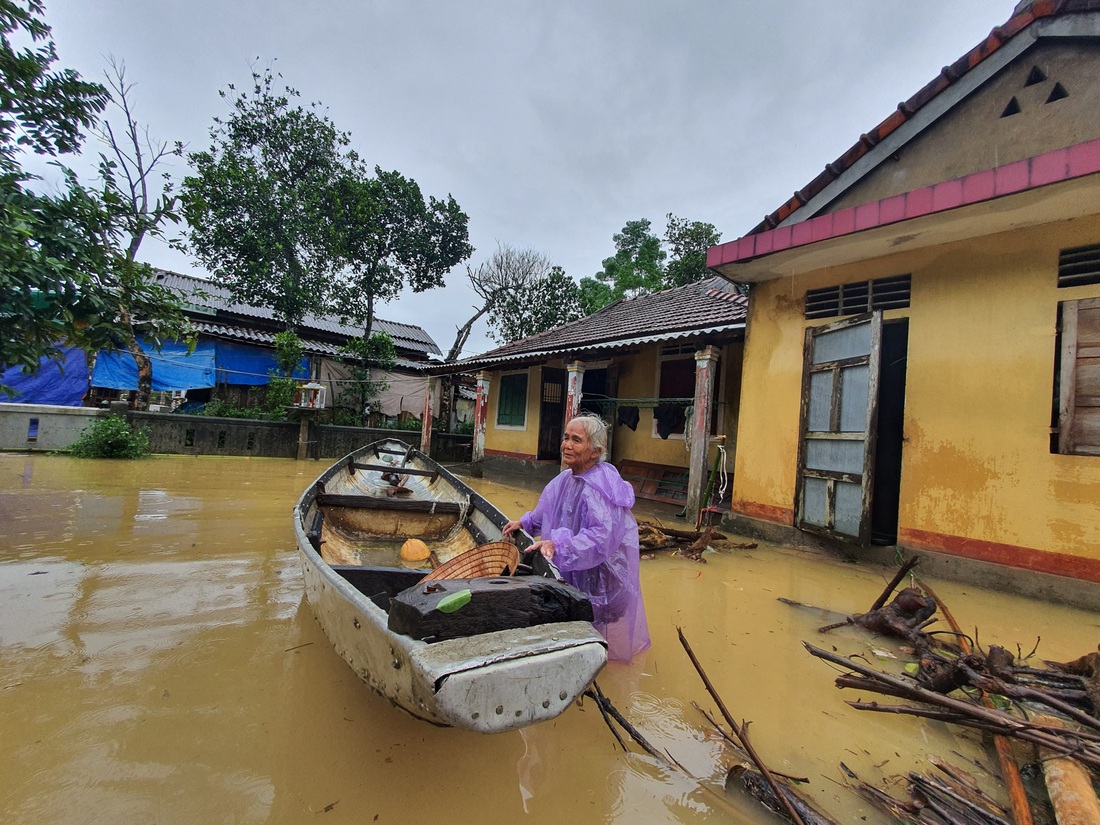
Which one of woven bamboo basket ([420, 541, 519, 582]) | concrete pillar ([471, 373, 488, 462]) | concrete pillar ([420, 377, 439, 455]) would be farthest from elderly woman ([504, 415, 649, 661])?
concrete pillar ([420, 377, 439, 455])

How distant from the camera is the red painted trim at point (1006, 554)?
3959mm

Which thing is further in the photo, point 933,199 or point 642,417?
point 642,417

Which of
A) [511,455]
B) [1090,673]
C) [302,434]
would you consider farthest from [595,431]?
[302,434]

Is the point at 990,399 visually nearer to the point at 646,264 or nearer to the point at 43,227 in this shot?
the point at 43,227

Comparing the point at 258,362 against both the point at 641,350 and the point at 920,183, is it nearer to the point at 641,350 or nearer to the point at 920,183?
the point at 641,350

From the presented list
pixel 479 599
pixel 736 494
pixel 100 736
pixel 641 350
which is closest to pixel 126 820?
pixel 100 736

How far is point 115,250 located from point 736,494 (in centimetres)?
734

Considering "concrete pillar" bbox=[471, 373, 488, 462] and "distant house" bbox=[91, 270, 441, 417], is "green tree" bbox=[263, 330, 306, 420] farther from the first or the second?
"concrete pillar" bbox=[471, 373, 488, 462]

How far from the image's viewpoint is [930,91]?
4.80 metres

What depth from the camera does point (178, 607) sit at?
3.32 meters

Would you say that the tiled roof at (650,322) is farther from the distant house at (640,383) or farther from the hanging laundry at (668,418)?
the hanging laundry at (668,418)

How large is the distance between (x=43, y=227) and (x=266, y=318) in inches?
556

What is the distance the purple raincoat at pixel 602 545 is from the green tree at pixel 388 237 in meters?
13.9

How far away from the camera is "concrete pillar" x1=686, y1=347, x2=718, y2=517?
6691mm
